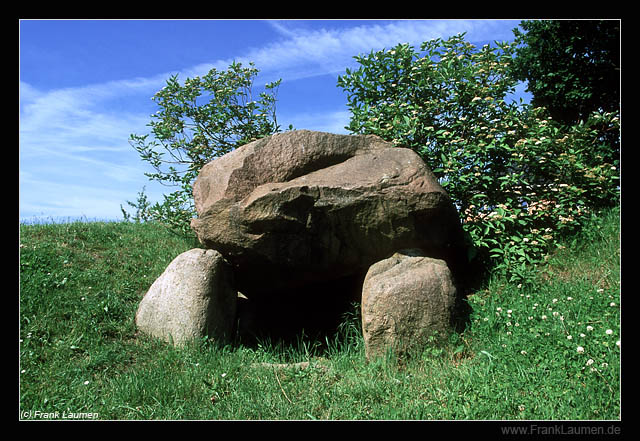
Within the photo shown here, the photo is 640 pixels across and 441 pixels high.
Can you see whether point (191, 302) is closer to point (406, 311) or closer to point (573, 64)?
point (406, 311)

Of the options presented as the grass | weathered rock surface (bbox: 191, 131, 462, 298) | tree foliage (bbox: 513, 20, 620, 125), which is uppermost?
tree foliage (bbox: 513, 20, 620, 125)

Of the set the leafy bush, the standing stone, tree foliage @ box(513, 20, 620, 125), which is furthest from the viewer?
tree foliage @ box(513, 20, 620, 125)

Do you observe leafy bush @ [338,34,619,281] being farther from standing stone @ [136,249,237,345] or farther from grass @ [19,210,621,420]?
standing stone @ [136,249,237,345]

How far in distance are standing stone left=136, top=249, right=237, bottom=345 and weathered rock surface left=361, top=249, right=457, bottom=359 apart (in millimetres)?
1776

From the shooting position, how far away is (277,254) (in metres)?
5.47

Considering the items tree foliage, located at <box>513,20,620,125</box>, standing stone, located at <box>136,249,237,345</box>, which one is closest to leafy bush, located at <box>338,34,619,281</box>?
tree foliage, located at <box>513,20,620,125</box>

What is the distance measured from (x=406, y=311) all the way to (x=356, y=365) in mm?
745

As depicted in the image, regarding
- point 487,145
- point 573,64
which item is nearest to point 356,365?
point 487,145

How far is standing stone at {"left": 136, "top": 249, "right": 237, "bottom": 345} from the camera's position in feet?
17.6

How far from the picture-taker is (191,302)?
5387 millimetres

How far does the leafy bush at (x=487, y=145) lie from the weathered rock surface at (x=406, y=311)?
1.42 meters

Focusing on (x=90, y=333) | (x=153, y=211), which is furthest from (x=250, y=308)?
(x=153, y=211)

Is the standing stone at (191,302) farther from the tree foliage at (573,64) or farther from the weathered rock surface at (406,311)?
the tree foliage at (573,64)

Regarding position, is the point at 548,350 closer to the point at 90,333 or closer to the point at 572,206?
the point at 572,206
